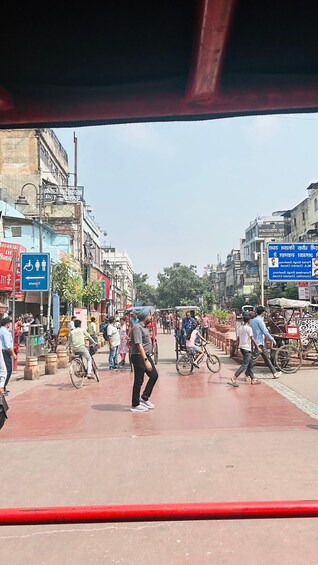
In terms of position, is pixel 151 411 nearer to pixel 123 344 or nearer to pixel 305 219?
pixel 123 344

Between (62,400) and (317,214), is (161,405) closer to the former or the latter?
(62,400)

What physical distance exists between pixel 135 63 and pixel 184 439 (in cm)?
478

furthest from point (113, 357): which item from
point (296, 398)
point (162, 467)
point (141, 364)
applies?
point (162, 467)

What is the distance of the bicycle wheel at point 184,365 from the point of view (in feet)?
40.4

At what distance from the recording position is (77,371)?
A: 35.0 ft

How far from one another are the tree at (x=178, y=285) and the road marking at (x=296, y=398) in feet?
202

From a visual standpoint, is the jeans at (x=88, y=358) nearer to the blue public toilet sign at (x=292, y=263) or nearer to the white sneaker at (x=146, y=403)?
the white sneaker at (x=146, y=403)

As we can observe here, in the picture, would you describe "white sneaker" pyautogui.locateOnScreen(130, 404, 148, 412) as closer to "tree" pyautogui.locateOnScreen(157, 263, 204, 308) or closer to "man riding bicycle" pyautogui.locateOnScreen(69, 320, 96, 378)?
"man riding bicycle" pyautogui.locateOnScreen(69, 320, 96, 378)

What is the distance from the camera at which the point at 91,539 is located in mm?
3383

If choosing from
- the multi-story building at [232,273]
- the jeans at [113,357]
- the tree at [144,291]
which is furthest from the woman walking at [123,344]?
the tree at [144,291]

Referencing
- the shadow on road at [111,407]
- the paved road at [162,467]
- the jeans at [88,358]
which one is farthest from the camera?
the jeans at [88,358]

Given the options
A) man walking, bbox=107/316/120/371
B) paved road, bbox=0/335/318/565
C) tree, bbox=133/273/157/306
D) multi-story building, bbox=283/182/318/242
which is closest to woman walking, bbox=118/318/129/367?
man walking, bbox=107/316/120/371

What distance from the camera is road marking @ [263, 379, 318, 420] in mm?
7611

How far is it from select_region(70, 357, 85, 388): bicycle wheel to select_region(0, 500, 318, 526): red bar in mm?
8065
